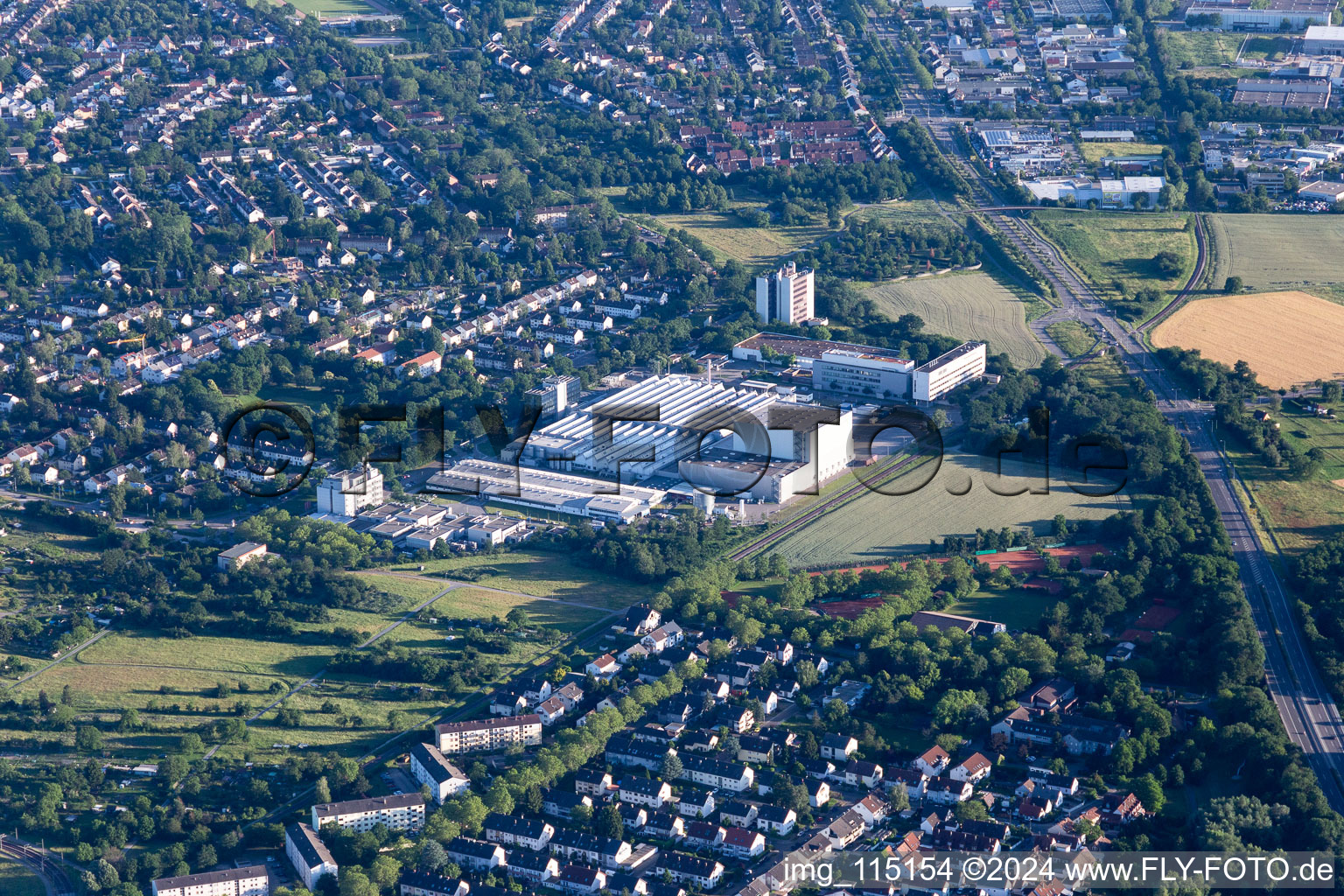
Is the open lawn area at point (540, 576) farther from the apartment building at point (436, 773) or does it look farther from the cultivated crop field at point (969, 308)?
the cultivated crop field at point (969, 308)

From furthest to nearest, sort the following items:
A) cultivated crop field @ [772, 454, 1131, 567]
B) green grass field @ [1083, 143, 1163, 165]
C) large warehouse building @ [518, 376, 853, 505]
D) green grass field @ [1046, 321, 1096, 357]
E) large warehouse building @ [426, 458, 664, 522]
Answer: green grass field @ [1083, 143, 1163, 165], green grass field @ [1046, 321, 1096, 357], large warehouse building @ [518, 376, 853, 505], large warehouse building @ [426, 458, 664, 522], cultivated crop field @ [772, 454, 1131, 567]

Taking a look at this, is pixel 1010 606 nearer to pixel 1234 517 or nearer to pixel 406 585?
pixel 1234 517

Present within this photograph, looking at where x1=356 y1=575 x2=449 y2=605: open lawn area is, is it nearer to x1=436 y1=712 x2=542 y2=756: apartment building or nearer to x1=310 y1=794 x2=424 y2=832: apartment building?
x1=436 y1=712 x2=542 y2=756: apartment building

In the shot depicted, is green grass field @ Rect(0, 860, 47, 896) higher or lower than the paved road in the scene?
lower

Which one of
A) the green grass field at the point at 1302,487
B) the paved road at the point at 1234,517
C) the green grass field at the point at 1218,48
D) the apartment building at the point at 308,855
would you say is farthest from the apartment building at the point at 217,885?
the green grass field at the point at 1218,48

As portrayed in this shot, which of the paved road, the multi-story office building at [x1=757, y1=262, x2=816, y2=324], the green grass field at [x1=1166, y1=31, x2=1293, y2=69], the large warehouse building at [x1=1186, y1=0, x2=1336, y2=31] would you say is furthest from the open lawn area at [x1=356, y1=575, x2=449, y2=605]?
the large warehouse building at [x1=1186, y1=0, x2=1336, y2=31]

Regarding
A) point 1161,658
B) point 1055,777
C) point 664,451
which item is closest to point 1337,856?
point 1055,777
